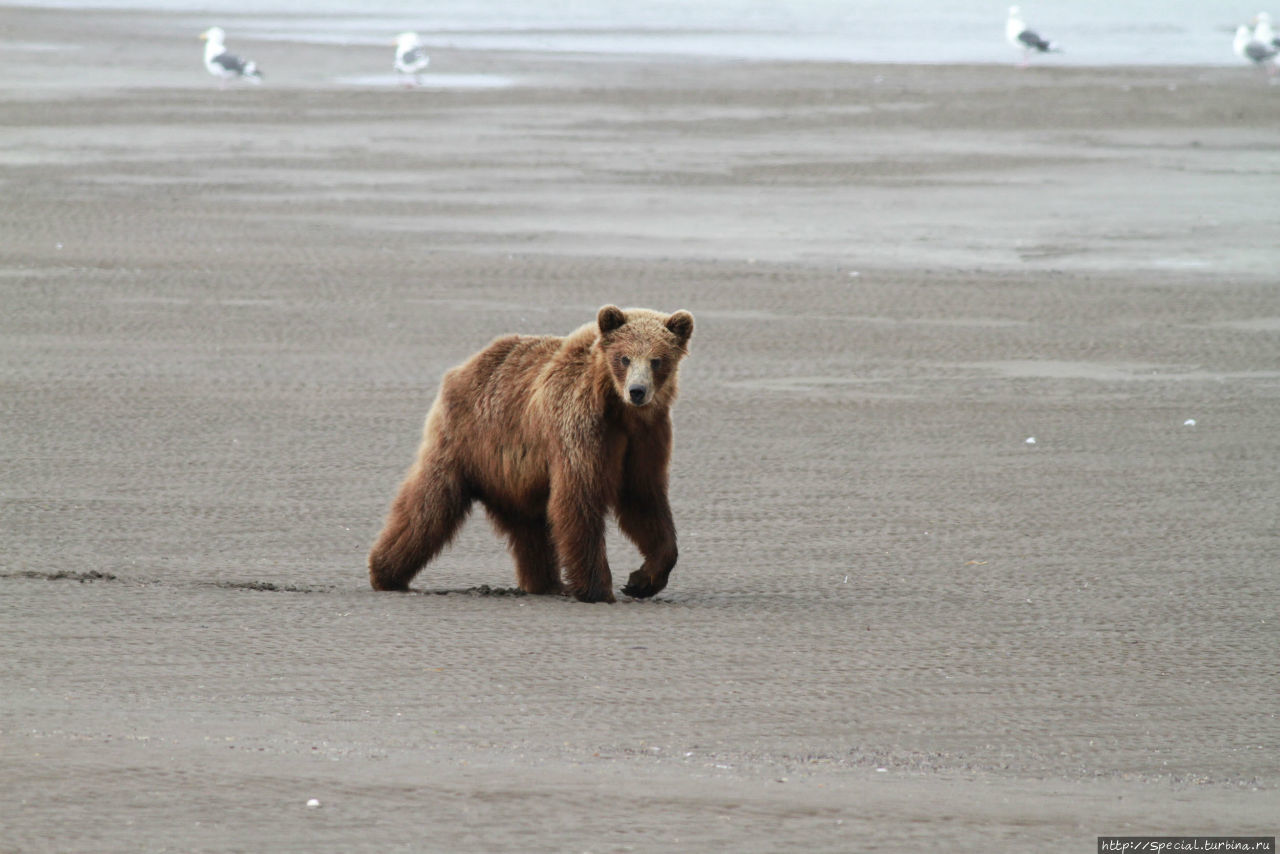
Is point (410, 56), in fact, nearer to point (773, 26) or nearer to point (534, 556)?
point (773, 26)

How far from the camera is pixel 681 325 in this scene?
810 centimetres

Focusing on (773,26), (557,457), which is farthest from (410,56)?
(557,457)

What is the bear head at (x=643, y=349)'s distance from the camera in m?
7.75

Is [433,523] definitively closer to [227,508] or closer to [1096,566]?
[227,508]

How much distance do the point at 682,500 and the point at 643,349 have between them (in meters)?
2.44

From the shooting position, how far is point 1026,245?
1859 centimetres

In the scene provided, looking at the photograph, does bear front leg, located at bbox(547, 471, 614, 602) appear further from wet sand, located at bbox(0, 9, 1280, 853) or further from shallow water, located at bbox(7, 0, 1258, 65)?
shallow water, located at bbox(7, 0, 1258, 65)

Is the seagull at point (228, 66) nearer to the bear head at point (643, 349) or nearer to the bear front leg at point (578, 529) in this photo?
the bear head at point (643, 349)

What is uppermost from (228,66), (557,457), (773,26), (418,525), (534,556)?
(557,457)

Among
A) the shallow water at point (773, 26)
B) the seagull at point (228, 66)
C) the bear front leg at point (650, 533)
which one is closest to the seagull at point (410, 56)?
the seagull at point (228, 66)

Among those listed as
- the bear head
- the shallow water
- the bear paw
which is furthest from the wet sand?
the shallow water

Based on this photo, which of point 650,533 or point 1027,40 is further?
point 1027,40

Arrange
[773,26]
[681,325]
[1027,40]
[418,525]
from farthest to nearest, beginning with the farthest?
[773,26] → [1027,40] → [418,525] → [681,325]

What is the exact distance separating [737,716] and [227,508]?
13.9 ft
